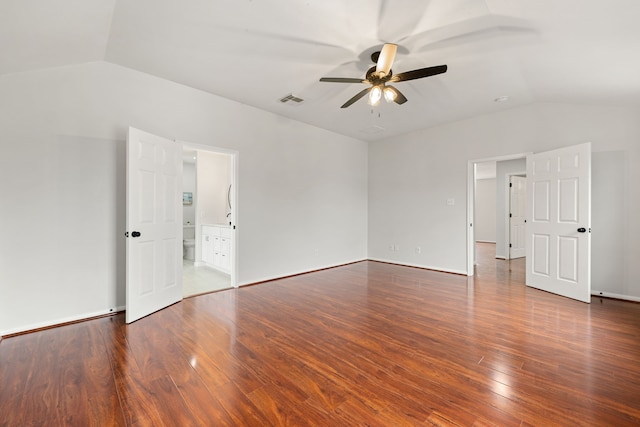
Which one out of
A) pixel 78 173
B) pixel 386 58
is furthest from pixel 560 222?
pixel 78 173

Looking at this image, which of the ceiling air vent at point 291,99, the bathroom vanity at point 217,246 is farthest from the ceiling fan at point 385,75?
the bathroom vanity at point 217,246

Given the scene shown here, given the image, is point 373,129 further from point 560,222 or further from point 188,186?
point 188,186

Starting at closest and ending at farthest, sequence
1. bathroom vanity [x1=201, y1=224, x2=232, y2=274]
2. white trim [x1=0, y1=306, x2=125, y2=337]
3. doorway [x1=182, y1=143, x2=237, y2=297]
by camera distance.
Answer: white trim [x1=0, y1=306, x2=125, y2=337] → doorway [x1=182, y1=143, x2=237, y2=297] → bathroom vanity [x1=201, y1=224, x2=232, y2=274]

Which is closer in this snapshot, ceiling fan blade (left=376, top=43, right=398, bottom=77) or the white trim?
ceiling fan blade (left=376, top=43, right=398, bottom=77)

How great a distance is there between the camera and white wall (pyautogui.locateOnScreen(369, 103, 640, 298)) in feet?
12.4

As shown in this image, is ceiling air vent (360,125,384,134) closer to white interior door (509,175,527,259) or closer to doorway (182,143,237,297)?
doorway (182,143,237,297)

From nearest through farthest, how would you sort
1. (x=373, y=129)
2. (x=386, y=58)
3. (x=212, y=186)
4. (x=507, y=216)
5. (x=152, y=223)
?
(x=386, y=58) < (x=152, y=223) < (x=373, y=129) < (x=212, y=186) < (x=507, y=216)

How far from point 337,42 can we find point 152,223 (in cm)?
283

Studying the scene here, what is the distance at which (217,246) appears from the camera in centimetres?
549

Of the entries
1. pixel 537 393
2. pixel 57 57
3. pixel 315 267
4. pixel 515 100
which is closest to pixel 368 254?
pixel 315 267

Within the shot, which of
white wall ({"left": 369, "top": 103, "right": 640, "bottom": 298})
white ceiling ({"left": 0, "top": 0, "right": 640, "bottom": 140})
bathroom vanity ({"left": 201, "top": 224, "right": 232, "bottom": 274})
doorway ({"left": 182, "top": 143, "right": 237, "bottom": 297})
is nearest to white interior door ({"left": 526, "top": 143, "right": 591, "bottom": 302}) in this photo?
white wall ({"left": 369, "top": 103, "right": 640, "bottom": 298})

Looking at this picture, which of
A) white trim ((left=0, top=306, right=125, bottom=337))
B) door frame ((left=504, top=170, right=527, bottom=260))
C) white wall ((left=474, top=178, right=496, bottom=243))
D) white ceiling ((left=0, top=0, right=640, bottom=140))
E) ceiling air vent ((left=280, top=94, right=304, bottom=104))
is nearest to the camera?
white ceiling ((left=0, top=0, right=640, bottom=140))

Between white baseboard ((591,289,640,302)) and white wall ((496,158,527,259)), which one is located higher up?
white wall ((496,158,527,259))

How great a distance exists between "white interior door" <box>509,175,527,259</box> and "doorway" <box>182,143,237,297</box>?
22.1 ft
